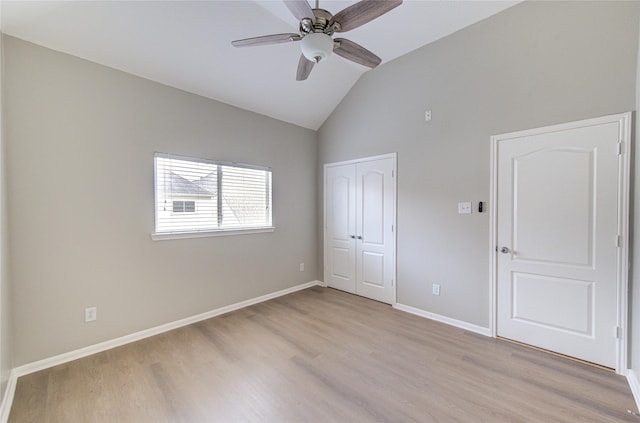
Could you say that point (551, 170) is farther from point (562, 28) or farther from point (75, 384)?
point (75, 384)

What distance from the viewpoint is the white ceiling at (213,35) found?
6.99 ft

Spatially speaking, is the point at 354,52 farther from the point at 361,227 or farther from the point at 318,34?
the point at 361,227

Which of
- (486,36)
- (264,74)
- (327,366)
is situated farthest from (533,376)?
(264,74)

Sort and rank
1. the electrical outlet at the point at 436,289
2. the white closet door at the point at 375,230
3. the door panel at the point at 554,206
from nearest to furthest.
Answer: the door panel at the point at 554,206, the electrical outlet at the point at 436,289, the white closet door at the point at 375,230

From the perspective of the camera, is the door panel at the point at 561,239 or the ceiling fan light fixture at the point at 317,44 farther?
the door panel at the point at 561,239

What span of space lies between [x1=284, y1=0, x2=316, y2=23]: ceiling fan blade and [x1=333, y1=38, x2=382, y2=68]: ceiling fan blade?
10.9 inches

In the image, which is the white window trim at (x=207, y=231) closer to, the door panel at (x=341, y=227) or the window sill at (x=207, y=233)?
the window sill at (x=207, y=233)

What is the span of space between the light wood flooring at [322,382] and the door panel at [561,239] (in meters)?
0.24

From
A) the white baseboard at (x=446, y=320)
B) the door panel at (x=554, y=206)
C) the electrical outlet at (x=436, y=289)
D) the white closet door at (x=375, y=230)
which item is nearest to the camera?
the door panel at (x=554, y=206)

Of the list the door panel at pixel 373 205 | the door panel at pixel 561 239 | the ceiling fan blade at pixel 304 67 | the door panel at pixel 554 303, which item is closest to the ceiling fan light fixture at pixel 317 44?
the ceiling fan blade at pixel 304 67

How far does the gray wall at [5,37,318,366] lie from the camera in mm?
2160

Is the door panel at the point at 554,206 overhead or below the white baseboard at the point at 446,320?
overhead

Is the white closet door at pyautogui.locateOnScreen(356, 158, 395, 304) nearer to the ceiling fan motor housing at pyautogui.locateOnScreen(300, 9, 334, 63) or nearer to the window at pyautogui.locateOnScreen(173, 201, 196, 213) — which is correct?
the ceiling fan motor housing at pyautogui.locateOnScreen(300, 9, 334, 63)

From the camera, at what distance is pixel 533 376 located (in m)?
2.10
